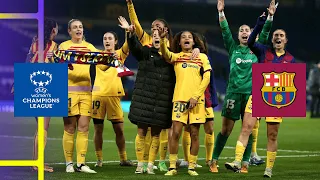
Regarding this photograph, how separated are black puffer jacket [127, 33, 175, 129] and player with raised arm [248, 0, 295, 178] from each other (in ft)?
3.50

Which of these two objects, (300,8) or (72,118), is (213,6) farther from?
(72,118)

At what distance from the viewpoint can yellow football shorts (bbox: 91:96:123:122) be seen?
11.9 m

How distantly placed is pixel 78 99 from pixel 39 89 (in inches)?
106

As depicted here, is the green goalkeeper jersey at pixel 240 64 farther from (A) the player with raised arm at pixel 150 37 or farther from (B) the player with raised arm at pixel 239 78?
(A) the player with raised arm at pixel 150 37

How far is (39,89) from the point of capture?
825cm

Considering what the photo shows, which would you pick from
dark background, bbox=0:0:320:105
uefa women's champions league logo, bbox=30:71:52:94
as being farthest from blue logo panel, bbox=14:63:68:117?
dark background, bbox=0:0:320:105

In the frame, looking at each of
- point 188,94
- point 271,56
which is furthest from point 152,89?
point 271,56

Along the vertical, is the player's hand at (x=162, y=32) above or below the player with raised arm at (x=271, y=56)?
above

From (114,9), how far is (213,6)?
13.1ft

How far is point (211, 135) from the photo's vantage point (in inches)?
467

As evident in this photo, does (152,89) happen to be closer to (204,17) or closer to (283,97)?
(283,97)

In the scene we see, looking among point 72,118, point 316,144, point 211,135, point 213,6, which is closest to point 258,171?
point 211,135

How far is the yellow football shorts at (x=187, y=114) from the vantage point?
10.7m

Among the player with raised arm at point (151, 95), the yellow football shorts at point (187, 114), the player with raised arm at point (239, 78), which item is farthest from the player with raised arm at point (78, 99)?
the player with raised arm at point (239, 78)
